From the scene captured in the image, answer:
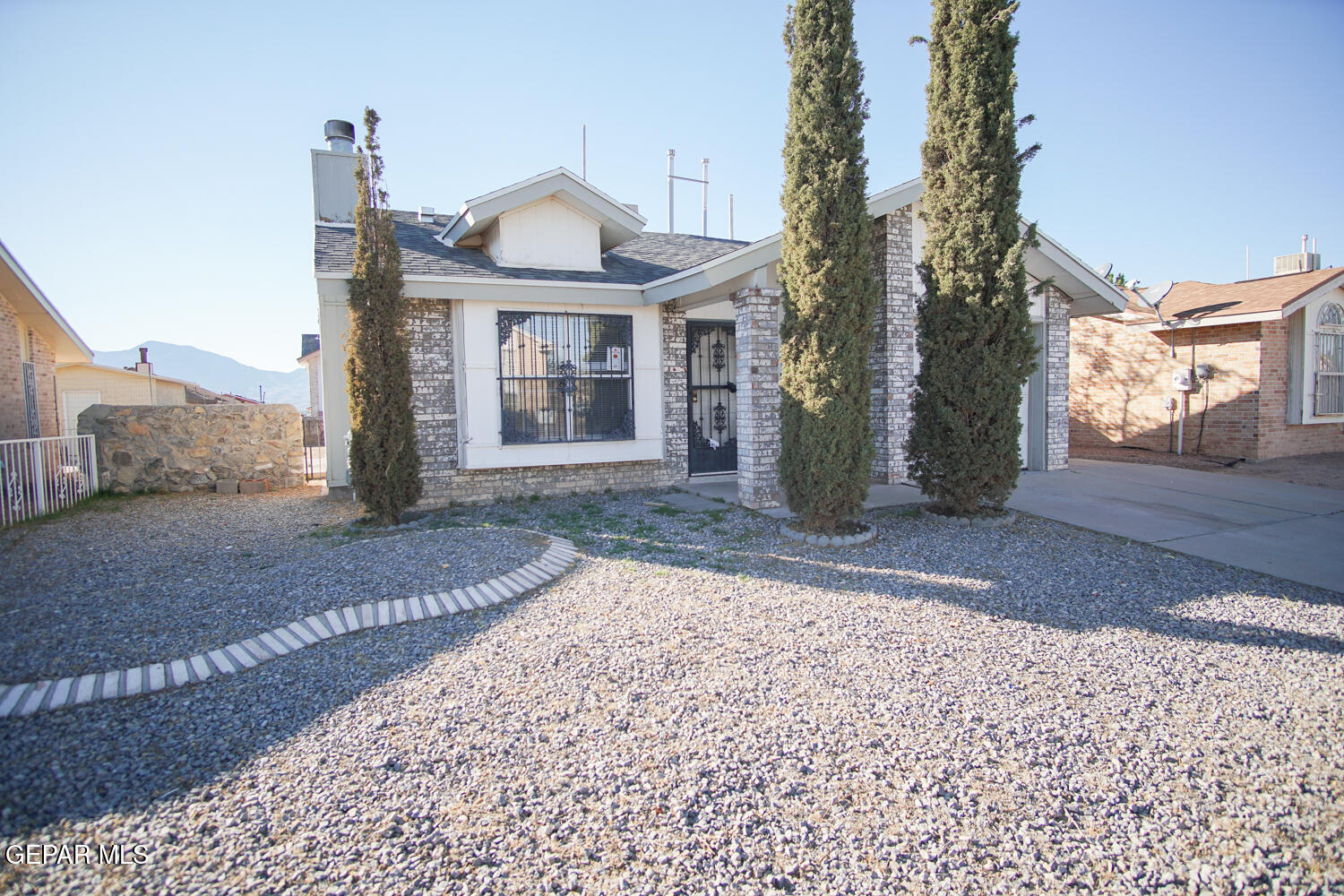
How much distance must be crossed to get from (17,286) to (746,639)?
42.2 ft

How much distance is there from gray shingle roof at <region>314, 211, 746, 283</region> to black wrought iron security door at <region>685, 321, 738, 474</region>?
1131 millimetres

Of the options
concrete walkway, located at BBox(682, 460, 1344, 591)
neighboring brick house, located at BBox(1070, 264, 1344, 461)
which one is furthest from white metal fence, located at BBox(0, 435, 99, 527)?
neighboring brick house, located at BBox(1070, 264, 1344, 461)

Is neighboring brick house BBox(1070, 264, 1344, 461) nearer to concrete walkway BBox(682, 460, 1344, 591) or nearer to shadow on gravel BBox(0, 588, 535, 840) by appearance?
concrete walkway BBox(682, 460, 1344, 591)

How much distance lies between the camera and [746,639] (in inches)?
159

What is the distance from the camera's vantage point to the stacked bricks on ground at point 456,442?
8320 millimetres

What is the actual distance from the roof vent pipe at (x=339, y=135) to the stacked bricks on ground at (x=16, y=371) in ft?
19.1

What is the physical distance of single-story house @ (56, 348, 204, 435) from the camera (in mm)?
21734

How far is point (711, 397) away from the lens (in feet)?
33.0

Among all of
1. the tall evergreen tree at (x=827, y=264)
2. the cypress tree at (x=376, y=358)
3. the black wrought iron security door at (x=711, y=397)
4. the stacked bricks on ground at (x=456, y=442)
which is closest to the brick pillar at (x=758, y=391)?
the tall evergreen tree at (x=827, y=264)

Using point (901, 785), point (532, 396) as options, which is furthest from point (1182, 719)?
point (532, 396)

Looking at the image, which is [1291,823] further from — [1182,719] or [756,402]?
[756,402]

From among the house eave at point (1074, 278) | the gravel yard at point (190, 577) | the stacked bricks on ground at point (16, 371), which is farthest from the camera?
the stacked bricks on ground at point (16, 371)

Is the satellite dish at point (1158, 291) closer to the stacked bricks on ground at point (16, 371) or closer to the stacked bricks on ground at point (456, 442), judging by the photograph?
the stacked bricks on ground at point (456, 442)

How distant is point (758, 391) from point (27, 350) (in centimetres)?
1308
